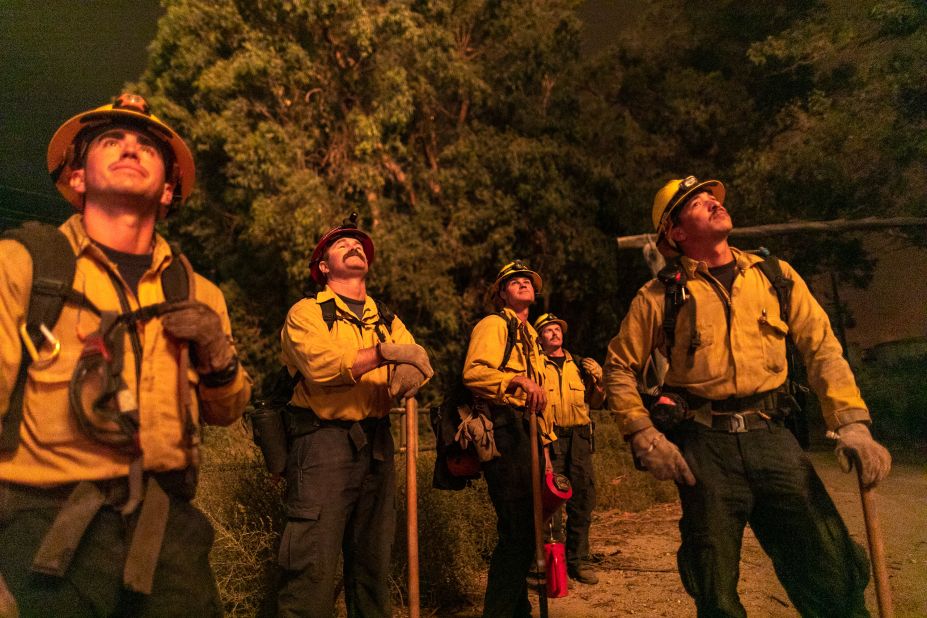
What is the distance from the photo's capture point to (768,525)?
8.71 ft

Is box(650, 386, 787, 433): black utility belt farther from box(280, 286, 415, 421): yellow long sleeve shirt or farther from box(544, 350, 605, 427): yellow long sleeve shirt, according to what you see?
box(544, 350, 605, 427): yellow long sleeve shirt

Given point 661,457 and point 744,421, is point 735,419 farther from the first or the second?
point 661,457

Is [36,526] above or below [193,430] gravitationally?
below

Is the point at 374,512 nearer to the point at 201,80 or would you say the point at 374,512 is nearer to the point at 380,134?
the point at 380,134

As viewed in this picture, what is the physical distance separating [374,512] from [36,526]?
1.60 metres

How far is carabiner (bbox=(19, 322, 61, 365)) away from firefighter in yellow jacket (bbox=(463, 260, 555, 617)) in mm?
2250

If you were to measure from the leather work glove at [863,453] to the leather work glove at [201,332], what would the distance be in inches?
89.1

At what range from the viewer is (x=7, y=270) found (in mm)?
1698

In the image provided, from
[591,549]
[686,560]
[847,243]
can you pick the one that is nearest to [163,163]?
[686,560]

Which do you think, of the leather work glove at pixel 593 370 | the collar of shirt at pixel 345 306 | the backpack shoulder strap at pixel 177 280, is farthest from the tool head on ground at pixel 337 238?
the leather work glove at pixel 593 370

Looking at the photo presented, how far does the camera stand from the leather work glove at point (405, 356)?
9.09ft

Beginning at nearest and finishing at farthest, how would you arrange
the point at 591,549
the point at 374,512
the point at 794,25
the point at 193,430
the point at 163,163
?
1. the point at 193,430
2. the point at 163,163
3. the point at 374,512
4. the point at 591,549
5. the point at 794,25

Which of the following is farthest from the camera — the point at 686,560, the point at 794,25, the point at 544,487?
the point at 794,25

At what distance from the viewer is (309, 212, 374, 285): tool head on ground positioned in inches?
133
